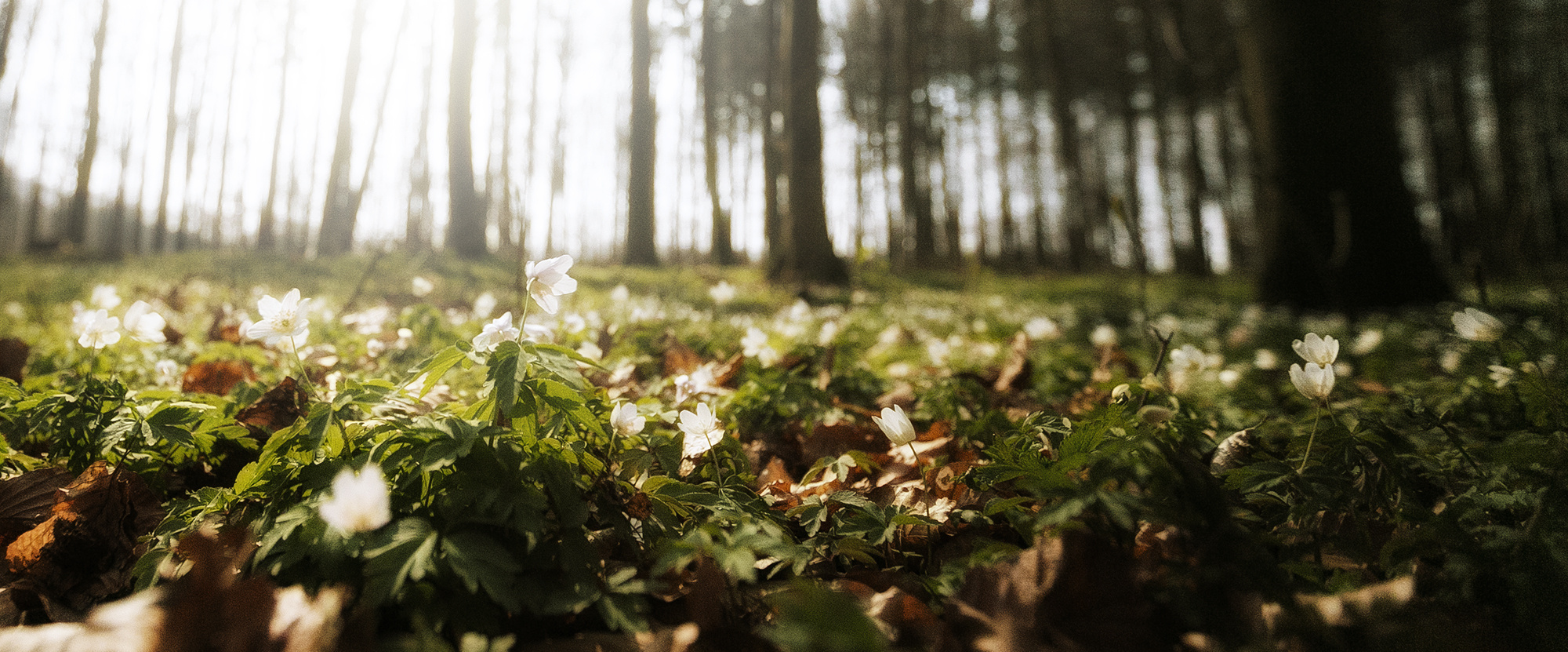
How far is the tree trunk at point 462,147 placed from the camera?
43.8ft

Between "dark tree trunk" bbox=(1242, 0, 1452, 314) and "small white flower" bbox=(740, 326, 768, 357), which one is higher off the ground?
"dark tree trunk" bbox=(1242, 0, 1452, 314)

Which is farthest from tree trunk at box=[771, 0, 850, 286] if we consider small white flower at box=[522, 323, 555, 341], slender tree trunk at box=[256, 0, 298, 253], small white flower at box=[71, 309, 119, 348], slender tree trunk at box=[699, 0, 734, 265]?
slender tree trunk at box=[256, 0, 298, 253]

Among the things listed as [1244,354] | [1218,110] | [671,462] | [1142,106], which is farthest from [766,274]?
[1142,106]

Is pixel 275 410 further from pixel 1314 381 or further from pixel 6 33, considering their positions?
pixel 6 33

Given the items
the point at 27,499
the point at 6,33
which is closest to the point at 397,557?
the point at 27,499

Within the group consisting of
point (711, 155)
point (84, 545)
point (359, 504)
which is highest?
point (711, 155)

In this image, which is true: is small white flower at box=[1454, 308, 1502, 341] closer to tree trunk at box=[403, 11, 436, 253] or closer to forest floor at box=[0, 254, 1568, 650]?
forest floor at box=[0, 254, 1568, 650]

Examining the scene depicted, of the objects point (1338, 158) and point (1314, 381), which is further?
point (1338, 158)

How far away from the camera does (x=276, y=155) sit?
25.6 meters

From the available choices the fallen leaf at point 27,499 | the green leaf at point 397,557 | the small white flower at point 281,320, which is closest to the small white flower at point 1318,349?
the green leaf at point 397,557

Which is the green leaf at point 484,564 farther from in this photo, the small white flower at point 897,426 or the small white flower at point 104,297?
the small white flower at point 104,297

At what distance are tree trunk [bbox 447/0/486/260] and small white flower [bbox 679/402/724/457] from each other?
13268 mm

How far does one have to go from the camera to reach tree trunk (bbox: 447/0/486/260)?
13344mm

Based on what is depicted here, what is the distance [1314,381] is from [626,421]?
1.46 meters
